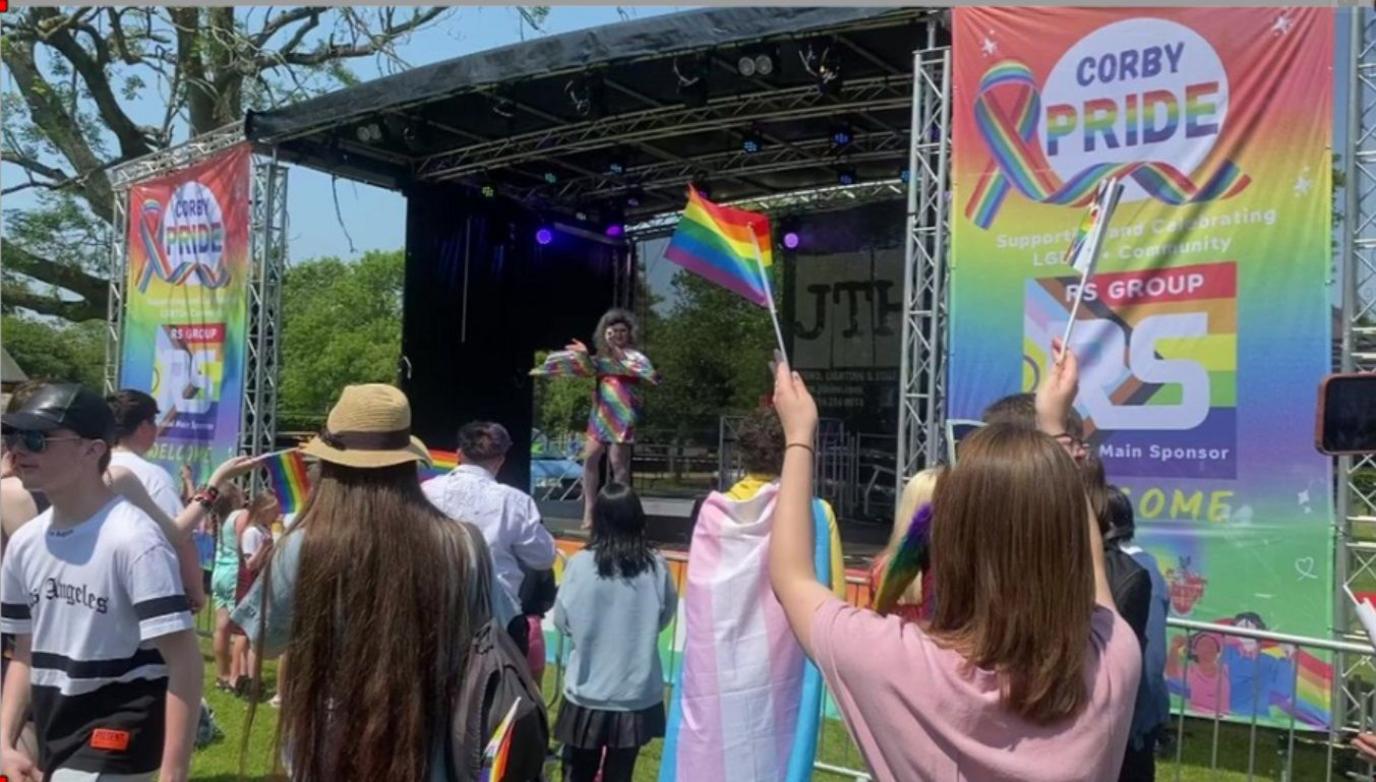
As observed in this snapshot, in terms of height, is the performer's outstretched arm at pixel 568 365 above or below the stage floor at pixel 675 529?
above

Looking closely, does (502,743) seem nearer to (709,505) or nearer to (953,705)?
(953,705)

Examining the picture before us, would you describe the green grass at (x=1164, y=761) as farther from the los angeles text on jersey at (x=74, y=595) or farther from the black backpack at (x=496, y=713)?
the black backpack at (x=496, y=713)

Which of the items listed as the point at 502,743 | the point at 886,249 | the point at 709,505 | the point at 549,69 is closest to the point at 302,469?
the point at 709,505

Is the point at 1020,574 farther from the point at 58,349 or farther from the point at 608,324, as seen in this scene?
the point at 58,349

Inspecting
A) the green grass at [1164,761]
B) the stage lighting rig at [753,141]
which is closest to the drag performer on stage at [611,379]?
the stage lighting rig at [753,141]

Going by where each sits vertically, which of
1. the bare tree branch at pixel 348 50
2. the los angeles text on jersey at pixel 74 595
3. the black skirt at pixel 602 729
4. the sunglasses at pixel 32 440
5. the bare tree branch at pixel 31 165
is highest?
the bare tree branch at pixel 348 50

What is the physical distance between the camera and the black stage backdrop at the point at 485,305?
12.7 meters

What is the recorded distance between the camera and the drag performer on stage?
894cm

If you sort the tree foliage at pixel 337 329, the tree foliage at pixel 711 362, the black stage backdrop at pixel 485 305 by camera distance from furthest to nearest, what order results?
1. the tree foliage at pixel 337 329
2. the tree foliage at pixel 711 362
3. the black stage backdrop at pixel 485 305

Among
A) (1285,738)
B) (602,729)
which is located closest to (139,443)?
(602,729)

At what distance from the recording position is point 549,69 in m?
8.71

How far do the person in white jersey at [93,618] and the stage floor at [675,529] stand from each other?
674cm

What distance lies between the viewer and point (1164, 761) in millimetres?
5355

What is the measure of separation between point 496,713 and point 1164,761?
4.58 m
